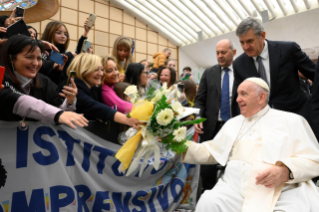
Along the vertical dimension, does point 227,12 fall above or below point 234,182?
above

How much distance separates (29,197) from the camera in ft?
5.96

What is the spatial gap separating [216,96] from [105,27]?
6.92 meters

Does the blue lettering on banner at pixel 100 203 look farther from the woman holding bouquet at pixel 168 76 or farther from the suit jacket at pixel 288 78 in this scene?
the woman holding bouquet at pixel 168 76

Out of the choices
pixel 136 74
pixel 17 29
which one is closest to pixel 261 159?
pixel 136 74

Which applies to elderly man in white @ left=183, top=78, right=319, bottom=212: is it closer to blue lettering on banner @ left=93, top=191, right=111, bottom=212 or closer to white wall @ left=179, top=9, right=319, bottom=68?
blue lettering on banner @ left=93, top=191, right=111, bottom=212

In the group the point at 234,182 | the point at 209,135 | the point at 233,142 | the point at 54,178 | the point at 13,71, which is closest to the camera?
the point at 13,71

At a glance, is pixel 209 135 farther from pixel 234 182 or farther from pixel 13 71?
pixel 13 71

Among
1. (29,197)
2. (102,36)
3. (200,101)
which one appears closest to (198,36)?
(102,36)

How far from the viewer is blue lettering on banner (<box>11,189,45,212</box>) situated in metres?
1.77

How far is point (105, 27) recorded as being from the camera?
29.2 ft

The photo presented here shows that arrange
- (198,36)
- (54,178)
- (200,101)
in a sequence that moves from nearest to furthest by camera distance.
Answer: (54,178) < (200,101) < (198,36)

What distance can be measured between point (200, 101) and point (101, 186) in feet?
4.94

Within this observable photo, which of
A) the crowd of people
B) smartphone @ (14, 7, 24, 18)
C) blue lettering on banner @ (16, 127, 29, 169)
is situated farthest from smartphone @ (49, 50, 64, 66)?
blue lettering on banner @ (16, 127, 29, 169)

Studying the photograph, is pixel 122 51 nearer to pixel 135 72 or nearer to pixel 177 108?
pixel 135 72
